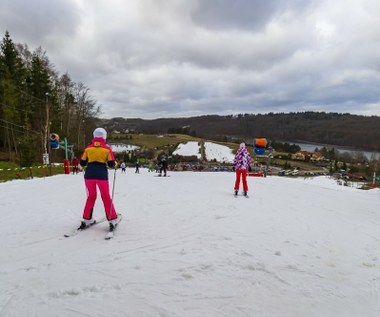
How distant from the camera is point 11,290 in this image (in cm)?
398

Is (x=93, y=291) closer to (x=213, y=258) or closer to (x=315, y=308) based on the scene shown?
(x=213, y=258)

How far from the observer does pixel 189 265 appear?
16.0 feet

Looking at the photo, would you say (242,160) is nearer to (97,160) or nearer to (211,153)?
(97,160)

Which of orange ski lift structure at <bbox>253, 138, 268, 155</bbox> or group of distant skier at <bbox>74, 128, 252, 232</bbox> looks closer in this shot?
group of distant skier at <bbox>74, 128, 252, 232</bbox>

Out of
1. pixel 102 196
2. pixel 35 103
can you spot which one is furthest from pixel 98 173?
pixel 35 103

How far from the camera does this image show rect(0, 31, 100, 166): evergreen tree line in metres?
40.9

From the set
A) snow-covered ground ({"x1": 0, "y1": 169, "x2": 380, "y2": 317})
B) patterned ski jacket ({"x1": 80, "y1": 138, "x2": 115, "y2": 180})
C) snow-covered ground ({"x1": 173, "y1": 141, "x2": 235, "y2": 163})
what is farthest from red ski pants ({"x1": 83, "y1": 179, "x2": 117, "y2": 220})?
snow-covered ground ({"x1": 173, "y1": 141, "x2": 235, "y2": 163})

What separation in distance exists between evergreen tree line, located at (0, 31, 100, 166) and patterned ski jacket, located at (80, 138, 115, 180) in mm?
31221

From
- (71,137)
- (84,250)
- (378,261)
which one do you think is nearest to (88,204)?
(84,250)

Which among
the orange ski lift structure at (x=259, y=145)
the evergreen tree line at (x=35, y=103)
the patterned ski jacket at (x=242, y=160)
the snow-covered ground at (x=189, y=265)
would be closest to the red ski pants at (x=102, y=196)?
the snow-covered ground at (x=189, y=265)

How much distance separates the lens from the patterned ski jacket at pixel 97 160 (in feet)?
22.0

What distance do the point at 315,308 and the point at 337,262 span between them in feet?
5.59

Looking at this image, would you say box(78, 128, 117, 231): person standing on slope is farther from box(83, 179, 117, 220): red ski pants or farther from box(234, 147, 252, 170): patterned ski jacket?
box(234, 147, 252, 170): patterned ski jacket

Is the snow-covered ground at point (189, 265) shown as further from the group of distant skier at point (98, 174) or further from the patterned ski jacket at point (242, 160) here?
the patterned ski jacket at point (242, 160)
